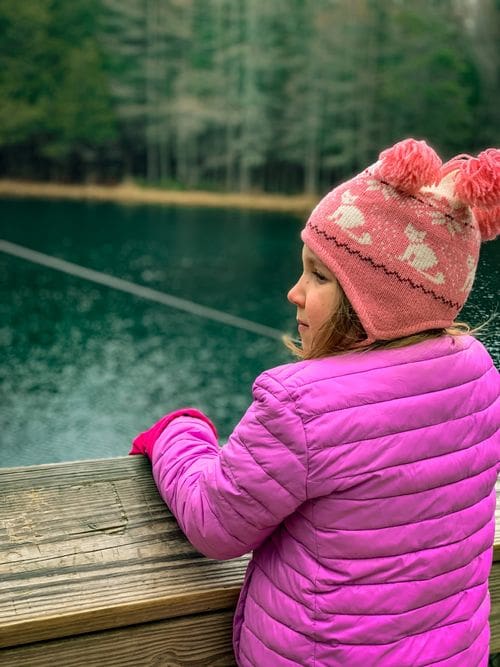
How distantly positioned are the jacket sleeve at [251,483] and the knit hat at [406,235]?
75 mm

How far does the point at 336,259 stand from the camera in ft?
1.60

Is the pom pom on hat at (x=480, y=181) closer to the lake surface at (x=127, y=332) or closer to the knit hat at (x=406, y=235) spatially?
the knit hat at (x=406, y=235)

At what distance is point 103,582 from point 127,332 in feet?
7.79

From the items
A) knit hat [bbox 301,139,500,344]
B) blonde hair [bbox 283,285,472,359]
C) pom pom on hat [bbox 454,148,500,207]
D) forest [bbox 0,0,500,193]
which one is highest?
pom pom on hat [bbox 454,148,500,207]

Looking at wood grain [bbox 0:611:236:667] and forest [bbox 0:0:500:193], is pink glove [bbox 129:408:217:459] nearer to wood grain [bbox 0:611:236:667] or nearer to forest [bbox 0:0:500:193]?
wood grain [bbox 0:611:236:667]

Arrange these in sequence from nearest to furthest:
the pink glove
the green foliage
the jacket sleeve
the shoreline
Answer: the jacket sleeve, the pink glove, the green foliage, the shoreline

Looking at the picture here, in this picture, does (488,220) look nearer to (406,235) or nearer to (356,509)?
(406,235)

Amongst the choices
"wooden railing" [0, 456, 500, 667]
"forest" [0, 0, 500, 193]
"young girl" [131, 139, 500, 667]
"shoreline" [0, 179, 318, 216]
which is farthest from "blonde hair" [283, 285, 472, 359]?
"forest" [0, 0, 500, 193]

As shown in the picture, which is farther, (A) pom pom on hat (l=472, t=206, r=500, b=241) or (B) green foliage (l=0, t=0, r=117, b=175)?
(B) green foliage (l=0, t=0, r=117, b=175)

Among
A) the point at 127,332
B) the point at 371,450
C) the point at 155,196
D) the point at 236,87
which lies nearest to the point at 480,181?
the point at 371,450

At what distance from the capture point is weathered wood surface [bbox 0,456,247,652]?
48 cm

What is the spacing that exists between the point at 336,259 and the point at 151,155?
6756 millimetres

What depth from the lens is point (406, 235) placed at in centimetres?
48

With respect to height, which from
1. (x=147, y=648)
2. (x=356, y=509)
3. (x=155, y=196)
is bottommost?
(x=155, y=196)
